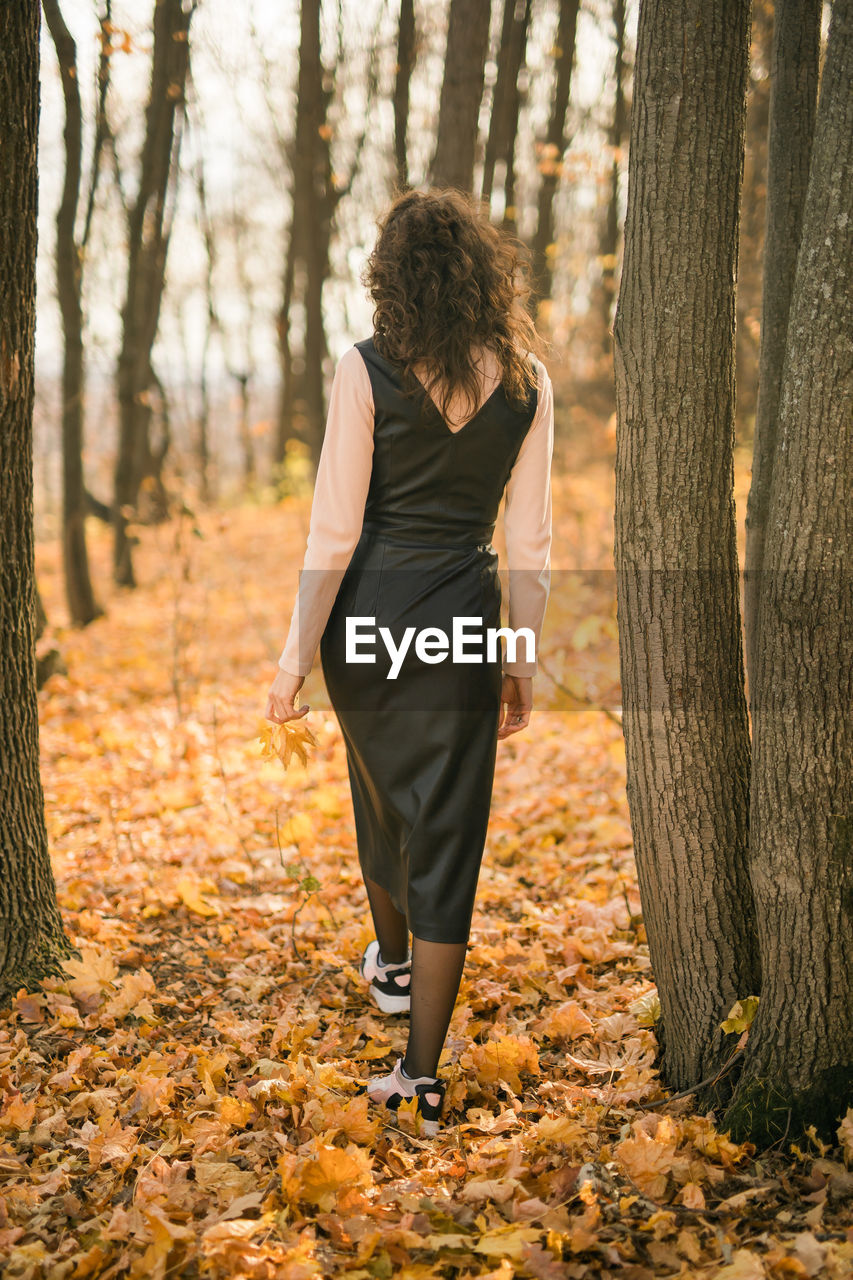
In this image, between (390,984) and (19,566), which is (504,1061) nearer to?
(390,984)

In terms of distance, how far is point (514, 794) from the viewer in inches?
210

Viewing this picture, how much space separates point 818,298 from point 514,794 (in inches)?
143

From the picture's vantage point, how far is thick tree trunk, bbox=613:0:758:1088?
231cm

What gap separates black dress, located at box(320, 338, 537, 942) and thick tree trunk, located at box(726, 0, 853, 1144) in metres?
0.70

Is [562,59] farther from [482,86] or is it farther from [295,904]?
[295,904]

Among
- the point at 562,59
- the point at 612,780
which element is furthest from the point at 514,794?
the point at 562,59

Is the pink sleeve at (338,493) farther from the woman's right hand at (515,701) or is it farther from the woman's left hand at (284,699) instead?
the woman's right hand at (515,701)

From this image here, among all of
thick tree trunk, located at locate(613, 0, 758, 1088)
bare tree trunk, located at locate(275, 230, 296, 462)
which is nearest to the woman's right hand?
thick tree trunk, located at locate(613, 0, 758, 1088)

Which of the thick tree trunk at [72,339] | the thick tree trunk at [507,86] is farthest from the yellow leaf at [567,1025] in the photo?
the thick tree trunk at [72,339]

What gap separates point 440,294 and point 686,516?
84 centimetres

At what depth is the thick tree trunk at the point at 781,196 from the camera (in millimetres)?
2801

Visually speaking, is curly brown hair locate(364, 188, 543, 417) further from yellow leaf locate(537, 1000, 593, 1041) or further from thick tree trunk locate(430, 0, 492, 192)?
thick tree trunk locate(430, 0, 492, 192)

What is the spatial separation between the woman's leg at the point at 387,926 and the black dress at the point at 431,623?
1.41 ft

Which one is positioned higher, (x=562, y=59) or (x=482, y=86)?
(x=562, y=59)
